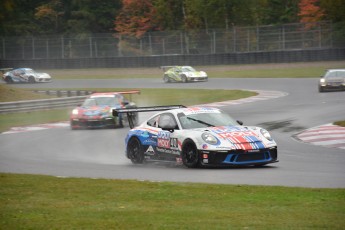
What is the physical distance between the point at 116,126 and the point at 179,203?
15.7 m

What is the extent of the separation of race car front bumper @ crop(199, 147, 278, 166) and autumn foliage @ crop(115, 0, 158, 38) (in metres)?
49.7

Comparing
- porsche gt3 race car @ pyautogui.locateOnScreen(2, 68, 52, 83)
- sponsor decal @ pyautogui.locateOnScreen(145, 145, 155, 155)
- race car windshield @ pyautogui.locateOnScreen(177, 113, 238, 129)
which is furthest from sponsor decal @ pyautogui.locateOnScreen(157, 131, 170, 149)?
porsche gt3 race car @ pyautogui.locateOnScreen(2, 68, 52, 83)

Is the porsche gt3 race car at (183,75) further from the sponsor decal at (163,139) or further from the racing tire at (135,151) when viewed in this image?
the sponsor decal at (163,139)

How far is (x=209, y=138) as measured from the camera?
13555 mm

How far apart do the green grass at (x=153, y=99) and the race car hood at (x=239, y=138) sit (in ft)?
42.5

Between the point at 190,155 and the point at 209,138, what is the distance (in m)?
0.54

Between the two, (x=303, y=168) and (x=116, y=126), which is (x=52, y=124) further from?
(x=303, y=168)

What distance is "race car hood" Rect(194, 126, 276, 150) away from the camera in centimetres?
1335

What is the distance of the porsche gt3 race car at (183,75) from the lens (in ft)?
152

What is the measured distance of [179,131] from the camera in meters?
14.3

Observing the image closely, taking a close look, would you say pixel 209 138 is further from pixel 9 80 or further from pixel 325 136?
pixel 9 80

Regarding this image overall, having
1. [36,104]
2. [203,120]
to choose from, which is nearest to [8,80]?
[36,104]

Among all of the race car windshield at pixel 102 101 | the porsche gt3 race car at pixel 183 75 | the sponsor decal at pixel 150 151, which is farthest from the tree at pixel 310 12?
the sponsor decal at pixel 150 151

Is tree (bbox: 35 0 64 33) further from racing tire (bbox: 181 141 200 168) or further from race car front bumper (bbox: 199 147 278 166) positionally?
race car front bumper (bbox: 199 147 278 166)
